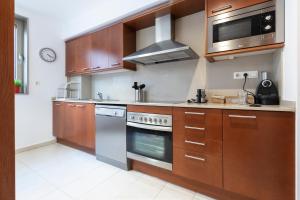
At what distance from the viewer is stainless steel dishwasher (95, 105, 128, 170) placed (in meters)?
2.03

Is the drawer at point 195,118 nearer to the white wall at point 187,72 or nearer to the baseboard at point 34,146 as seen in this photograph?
the white wall at point 187,72

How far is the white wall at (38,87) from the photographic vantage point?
8.97 ft

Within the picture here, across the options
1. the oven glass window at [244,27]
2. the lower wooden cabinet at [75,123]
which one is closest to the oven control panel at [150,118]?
the lower wooden cabinet at [75,123]

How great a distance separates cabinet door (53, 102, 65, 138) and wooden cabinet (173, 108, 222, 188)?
221 centimetres

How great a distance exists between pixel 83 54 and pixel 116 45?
87 cm

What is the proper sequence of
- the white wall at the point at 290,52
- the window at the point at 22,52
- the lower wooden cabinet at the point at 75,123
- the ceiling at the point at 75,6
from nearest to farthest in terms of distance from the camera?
the white wall at the point at 290,52, the ceiling at the point at 75,6, the lower wooden cabinet at the point at 75,123, the window at the point at 22,52

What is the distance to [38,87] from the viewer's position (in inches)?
116

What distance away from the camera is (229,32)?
5.27 ft

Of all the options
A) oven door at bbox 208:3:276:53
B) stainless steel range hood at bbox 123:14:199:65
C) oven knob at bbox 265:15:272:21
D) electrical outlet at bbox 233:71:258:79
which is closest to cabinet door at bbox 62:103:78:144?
stainless steel range hood at bbox 123:14:199:65

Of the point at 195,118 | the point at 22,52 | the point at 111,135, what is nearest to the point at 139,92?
the point at 111,135

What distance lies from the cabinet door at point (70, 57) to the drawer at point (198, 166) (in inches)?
103

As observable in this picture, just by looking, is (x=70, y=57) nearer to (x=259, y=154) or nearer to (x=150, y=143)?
(x=150, y=143)
